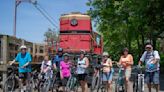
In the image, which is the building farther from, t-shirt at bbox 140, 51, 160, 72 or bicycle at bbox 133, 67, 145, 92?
t-shirt at bbox 140, 51, 160, 72

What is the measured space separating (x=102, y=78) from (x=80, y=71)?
924 mm

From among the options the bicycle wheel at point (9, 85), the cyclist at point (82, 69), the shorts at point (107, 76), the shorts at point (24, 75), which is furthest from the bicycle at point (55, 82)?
the shorts at point (107, 76)

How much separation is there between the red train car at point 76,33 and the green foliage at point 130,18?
7.84 metres

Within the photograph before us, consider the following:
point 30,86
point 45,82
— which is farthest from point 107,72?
point 30,86

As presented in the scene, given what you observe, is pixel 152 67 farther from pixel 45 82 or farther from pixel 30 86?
pixel 30 86

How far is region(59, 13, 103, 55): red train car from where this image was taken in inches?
1081

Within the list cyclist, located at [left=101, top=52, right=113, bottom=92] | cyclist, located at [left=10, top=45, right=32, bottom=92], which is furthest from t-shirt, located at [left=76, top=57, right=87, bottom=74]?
cyclist, located at [left=10, top=45, right=32, bottom=92]

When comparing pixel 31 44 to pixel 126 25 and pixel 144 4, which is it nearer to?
pixel 144 4

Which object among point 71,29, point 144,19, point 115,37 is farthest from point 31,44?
point 115,37

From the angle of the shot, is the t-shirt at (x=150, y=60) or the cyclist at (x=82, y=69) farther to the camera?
the cyclist at (x=82, y=69)

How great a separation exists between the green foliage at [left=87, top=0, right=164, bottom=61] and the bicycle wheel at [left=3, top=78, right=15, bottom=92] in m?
20.0

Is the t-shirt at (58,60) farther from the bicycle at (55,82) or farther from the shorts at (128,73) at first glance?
the shorts at (128,73)

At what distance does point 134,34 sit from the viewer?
5394cm

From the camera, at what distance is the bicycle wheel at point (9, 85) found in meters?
15.3
